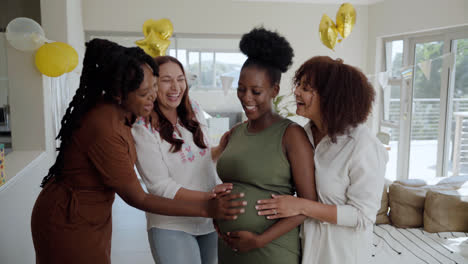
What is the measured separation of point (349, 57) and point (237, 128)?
501 centimetres

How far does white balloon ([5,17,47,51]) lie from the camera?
2.77 metres

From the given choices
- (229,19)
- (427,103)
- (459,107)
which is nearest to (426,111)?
(427,103)

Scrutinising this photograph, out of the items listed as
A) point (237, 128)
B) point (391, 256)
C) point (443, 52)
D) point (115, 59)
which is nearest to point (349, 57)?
point (443, 52)

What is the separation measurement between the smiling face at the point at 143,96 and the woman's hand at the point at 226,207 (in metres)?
0.42

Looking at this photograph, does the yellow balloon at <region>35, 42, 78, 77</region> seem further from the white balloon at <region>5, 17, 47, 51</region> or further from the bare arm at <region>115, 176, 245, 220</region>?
the bare arm at <region>115, 176, 245, 220</region>

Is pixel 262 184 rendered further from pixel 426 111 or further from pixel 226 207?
pixel 426 111

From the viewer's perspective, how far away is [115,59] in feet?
3.90

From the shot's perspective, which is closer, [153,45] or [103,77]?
[103,77]

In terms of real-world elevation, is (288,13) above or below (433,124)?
above

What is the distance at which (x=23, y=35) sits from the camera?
9.24 feet

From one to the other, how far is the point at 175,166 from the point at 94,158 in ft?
1.29

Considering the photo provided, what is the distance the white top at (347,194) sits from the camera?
125 cm

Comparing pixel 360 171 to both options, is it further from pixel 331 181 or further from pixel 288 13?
pixel 288 13

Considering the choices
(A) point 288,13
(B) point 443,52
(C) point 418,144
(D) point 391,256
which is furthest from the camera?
(A) point 288,13
